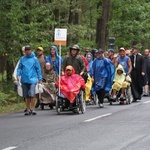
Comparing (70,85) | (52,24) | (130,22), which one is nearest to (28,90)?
(70,85)

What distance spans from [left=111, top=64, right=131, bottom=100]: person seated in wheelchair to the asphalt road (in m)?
3.46

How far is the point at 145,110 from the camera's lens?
1694 centimetres

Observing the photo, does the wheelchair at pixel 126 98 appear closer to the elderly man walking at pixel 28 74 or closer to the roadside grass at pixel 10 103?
the roadside grass at pixel 10 103

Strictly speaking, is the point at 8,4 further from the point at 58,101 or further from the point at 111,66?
the point at 58,101

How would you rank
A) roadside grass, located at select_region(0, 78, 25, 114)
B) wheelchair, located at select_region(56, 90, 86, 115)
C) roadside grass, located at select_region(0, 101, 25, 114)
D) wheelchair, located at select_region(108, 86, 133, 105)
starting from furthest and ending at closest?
wheelchair, located at select_region(108, 86, 133, 105) → roadside grass, located at select_region(0, 78, 25, 114) → roadside grass, located at select_region(0, 101, 25, 114) → wheelchair, located at select_region(56, 90, 86, 115)

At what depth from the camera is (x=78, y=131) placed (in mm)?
12086

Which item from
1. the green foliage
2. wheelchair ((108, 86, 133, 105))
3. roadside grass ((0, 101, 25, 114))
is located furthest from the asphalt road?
the green foliage

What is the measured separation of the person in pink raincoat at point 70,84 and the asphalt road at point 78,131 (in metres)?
0.58

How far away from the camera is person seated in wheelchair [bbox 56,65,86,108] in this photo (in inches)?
639

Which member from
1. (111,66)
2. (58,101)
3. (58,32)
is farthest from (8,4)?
(58,101)

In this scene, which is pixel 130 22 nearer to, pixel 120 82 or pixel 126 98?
pixel 120 82

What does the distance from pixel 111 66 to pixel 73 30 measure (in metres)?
9.81

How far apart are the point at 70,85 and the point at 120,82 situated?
166 inches

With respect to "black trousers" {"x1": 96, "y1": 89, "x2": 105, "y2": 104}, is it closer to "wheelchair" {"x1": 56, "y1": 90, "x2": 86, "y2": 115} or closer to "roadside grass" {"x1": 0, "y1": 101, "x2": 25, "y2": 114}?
"wheelchair" {"x1": 56, "y1": 90, "x2": 86, "y2": 115}
